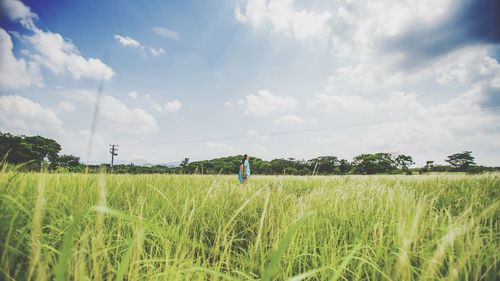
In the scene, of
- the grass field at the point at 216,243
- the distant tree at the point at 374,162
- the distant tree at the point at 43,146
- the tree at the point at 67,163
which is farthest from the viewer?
the distant tree at the point at 374,162

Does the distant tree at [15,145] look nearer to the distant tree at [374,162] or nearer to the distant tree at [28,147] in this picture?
the distant tree at [28,147]

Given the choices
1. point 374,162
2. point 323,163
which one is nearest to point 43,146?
point 323,163

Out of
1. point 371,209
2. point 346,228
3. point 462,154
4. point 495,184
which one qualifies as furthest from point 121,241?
point 462,154

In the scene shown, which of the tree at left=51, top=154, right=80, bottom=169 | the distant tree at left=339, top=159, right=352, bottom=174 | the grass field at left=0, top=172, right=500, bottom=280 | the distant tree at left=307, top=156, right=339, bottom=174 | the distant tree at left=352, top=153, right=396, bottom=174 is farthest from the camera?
Result: the distant tree at left=352, top=153, right=396, bottom=174

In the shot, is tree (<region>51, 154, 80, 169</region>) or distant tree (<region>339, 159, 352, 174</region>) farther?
distant tree (<region>339, 159, 352, 174</region>)

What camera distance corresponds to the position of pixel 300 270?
66.4 inches

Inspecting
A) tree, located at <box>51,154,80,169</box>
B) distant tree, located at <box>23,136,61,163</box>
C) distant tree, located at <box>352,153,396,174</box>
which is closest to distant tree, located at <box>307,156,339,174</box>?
tree, located at <box>51,154,80,169</box>

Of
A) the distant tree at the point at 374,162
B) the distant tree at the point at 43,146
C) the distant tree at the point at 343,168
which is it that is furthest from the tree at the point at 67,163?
the distant tree at the point at 374,162

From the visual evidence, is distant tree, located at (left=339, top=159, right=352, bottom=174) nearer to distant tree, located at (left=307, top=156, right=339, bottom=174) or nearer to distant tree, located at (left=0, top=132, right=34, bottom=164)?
distant tree, located at (left=307, top=156, right=339, bottom=174)

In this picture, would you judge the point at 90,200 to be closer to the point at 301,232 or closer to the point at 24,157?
the point at 301,232

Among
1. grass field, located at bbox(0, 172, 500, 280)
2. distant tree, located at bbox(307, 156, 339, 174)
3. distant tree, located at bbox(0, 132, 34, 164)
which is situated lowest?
grass field, located at bbox(0, 172, 500, 280)

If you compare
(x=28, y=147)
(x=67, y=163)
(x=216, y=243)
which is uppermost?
(x=28, y=147)

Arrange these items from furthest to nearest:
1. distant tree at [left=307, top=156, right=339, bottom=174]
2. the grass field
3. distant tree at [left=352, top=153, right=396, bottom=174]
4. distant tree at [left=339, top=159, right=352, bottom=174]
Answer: distant tree at [left=352, top=153, right=396, bottom=174]
distant tree at [left=339, top=159, right=352, bottom=174]
distant tree at [left=307, top=156, right=339, bottom=174]
the grass field

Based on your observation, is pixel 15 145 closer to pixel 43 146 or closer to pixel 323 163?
pixel 43 146
